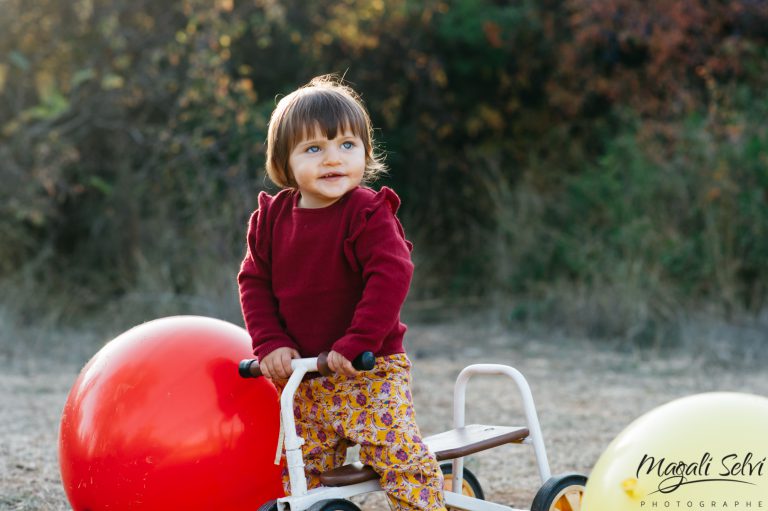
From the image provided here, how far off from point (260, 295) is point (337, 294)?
31cm

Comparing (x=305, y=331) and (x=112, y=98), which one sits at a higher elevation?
(x=112, y=98)

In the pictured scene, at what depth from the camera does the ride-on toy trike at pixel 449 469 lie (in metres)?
3.61

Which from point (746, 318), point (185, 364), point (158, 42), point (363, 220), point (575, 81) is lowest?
point (746, 318)

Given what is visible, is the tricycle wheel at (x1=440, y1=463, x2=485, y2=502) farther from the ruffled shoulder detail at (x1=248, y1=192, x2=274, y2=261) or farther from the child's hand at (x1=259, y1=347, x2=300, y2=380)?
the ruffled shoulder detail at (x1=248, y1=192, x2=274, y2=261)

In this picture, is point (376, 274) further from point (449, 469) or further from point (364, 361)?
point (449, 469)

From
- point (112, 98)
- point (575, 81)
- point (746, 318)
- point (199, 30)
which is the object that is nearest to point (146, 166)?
point (112, 98)

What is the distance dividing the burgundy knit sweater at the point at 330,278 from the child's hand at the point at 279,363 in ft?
0.11

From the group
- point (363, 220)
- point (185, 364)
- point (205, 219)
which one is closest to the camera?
point (363, 220)

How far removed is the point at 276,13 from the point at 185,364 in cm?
977

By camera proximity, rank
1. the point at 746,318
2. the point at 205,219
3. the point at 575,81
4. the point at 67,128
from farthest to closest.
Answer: the point at 575,81
the point at 67,128
the point at 205,219
the point at 746,318

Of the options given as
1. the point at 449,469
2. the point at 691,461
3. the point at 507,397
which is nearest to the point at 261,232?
the point at 449,469

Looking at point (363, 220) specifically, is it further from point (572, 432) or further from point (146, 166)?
point (146, 166)

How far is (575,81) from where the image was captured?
1352 centimetres

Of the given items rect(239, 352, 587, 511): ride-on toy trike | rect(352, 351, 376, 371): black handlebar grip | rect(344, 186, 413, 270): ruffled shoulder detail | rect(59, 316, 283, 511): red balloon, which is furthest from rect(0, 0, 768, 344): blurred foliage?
rect(352, 351, 376, 371): black handlebar grip
